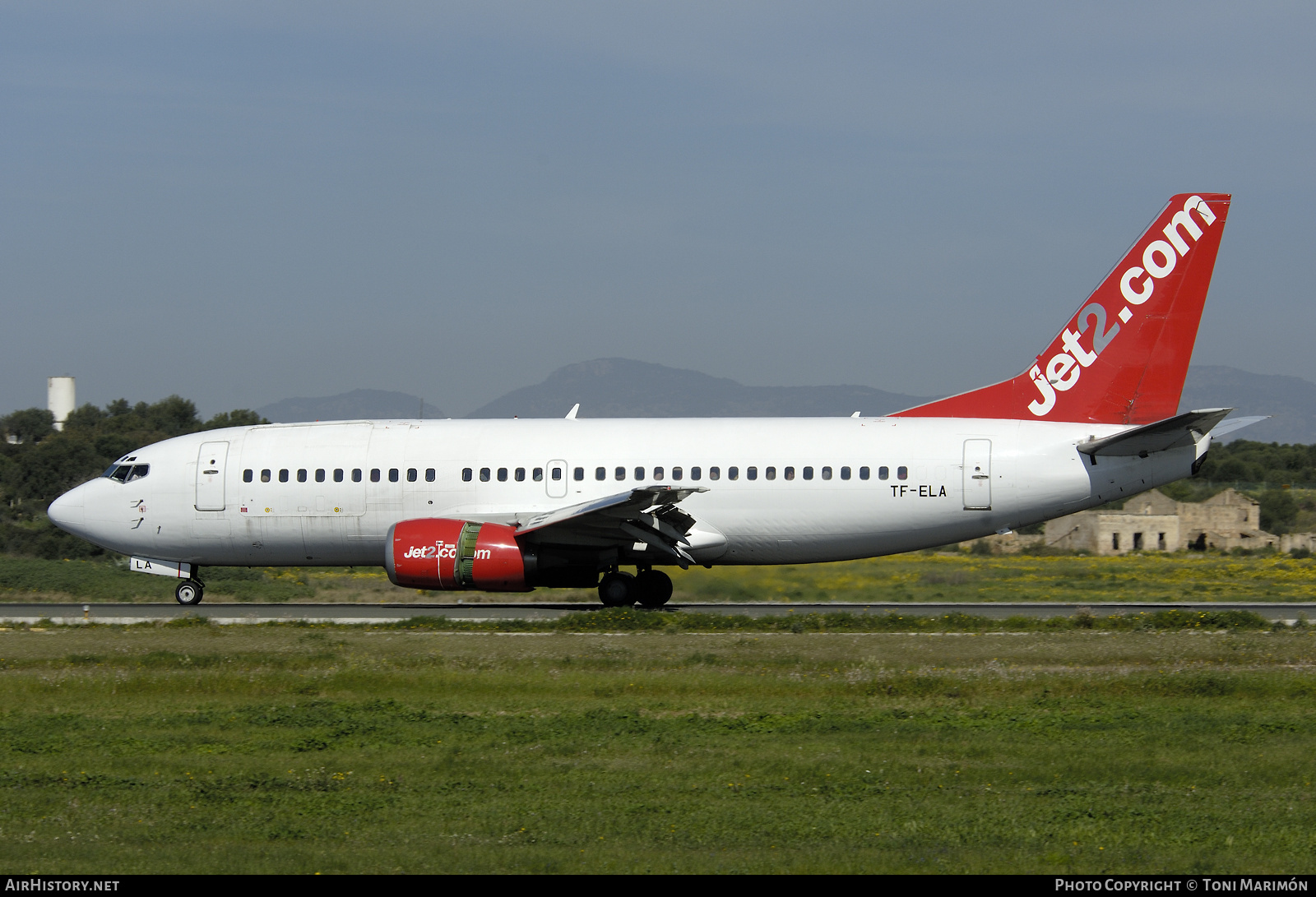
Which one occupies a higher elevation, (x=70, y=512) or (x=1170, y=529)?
(x=70, y=512)

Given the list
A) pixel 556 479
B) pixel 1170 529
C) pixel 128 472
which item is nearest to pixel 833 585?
pixel 556 479

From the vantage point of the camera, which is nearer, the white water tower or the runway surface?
the runway surface

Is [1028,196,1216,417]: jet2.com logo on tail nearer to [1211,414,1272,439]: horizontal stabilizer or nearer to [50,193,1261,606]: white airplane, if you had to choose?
[50,193,1261,606]: white airplane

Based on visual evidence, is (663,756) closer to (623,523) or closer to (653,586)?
(623,523)

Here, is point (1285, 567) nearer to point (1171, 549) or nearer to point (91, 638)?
point (1171, 549)

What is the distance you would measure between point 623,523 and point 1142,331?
33.1ft

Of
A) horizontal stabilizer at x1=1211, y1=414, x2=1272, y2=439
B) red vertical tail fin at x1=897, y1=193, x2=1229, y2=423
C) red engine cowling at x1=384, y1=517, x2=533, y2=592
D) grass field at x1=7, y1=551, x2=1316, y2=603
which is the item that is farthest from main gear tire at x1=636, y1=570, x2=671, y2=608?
horizontal stabilizer at x1=1211, y1=414, x2=1272, y2=439

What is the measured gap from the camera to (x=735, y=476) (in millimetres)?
23641

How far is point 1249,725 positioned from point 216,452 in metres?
20.0

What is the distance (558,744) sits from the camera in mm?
11523

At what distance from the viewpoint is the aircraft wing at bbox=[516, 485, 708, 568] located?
21.8 m

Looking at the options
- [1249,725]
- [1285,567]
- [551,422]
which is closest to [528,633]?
[551,422]

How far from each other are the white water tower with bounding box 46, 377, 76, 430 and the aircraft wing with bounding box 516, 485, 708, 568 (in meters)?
83.1

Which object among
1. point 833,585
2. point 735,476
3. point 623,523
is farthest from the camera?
point 833,585
